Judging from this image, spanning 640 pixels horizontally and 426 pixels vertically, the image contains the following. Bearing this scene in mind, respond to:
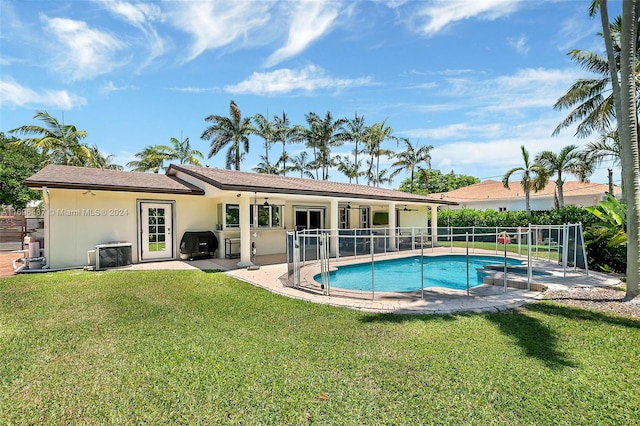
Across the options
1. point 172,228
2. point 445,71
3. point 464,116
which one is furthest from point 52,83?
point 464,116

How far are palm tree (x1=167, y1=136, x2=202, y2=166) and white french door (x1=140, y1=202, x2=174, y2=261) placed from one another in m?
21.4

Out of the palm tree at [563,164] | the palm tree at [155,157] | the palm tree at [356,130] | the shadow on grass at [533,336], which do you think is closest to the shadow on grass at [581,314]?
the shadow on grass at [533,336]

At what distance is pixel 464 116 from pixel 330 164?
56.5 ft

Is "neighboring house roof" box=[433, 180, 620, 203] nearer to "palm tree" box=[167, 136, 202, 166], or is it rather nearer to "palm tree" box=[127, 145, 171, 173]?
"palm tree" box=[167, 136, 202, 166]

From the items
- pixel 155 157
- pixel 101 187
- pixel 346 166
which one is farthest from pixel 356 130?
pixel 101 187

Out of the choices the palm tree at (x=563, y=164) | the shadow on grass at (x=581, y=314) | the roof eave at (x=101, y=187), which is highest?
the palm tree at (x=563, y=164)

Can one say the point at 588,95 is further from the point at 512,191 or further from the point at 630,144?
the point at 512,191

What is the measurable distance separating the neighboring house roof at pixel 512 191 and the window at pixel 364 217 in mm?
12238

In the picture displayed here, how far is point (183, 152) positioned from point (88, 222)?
74.9 ft

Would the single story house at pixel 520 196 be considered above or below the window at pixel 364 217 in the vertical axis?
above

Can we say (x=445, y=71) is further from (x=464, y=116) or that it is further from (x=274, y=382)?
(x=274, y=382)

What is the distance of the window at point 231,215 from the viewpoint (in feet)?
43.4

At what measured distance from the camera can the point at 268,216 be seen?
14.8 m

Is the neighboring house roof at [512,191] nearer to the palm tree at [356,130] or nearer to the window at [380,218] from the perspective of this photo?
the palm tree at [356,130]
